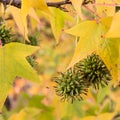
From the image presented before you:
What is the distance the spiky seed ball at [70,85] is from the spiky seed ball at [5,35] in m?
→ 0.24

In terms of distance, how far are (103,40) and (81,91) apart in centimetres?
27

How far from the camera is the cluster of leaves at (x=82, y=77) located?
1392 mm

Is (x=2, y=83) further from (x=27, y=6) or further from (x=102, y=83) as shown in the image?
(x=102, y=83)

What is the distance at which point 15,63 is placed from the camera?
Answer: 1.32 metres

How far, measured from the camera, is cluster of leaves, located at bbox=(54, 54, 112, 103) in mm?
1392

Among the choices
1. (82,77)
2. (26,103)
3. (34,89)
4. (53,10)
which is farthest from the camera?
(34,89)

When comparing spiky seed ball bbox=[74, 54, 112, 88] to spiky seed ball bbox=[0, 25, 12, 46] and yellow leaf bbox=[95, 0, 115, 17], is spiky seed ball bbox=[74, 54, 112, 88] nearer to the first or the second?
yellow leaf bbox=[95, 0, 115, 17]

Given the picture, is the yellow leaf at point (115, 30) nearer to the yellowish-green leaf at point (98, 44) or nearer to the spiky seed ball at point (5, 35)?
the yellowish-green leaf at point (98, 44)

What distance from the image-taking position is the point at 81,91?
146 centimetres

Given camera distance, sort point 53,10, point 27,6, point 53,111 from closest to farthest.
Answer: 1. point 27,6
2. point 53,10
3. point 53,111

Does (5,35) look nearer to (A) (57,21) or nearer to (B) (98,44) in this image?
(A) (57,21)

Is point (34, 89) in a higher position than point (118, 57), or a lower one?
lower

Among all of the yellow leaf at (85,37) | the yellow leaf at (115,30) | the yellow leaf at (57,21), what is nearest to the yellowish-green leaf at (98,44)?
the yellow leaf at (85,37)

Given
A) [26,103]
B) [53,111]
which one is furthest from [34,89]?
[53,111]
